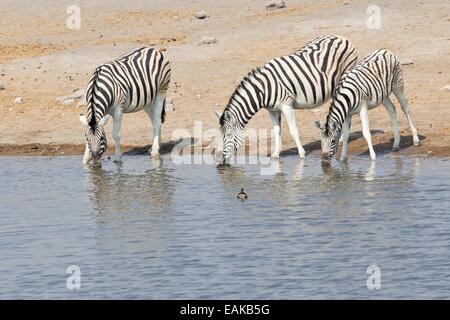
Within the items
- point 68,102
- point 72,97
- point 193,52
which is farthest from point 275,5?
point 68,102

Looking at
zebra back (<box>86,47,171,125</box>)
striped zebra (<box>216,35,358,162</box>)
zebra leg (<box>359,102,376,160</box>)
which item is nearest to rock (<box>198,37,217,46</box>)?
zebra back (<box>86,47,171,125</box>)

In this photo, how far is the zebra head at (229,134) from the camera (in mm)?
25266

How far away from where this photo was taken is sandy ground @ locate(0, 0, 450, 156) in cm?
2839

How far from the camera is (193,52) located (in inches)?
1421

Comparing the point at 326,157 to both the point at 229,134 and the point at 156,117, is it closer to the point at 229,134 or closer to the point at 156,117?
the point at 229,134

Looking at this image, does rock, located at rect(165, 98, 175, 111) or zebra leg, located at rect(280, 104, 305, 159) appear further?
rock, located at rect(165, 98, 175, 111)

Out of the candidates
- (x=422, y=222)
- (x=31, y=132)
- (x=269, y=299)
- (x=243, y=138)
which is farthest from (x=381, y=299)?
(x=31, y=132)

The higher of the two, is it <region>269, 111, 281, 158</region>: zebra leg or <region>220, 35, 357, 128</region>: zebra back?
<region>220, 35, 357, 128</region>: zebra back

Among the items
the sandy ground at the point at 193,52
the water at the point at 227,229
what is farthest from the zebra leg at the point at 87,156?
the sandy ground at the point at 193,52

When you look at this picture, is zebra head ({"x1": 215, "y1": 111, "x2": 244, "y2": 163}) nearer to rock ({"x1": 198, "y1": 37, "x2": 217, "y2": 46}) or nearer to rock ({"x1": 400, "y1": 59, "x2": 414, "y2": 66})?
rock ({"x1": 400, "y1": 59, "x2": 414, "y2": 66})

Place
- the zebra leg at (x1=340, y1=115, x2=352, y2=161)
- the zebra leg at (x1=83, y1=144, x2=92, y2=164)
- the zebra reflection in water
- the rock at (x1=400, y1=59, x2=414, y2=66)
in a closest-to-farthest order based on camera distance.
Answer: the zebra reflection in water < the zebra leg at (x1=340, y1=115, x2=352, y2=161) < the zebra leg at (x1=83, y1=144, x2=92, y2=164) < the rock at (x1=400, y1=59, x2=414, y2=66)

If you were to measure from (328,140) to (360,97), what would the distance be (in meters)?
1.07

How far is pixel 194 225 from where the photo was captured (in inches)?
761

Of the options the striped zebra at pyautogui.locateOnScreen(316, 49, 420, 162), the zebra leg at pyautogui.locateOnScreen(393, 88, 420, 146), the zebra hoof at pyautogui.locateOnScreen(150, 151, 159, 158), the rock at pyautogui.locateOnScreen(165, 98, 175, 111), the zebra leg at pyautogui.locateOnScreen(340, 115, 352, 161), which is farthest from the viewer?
the rock at pyautogui.locateOnScreen(165, 98, 175, 111)
